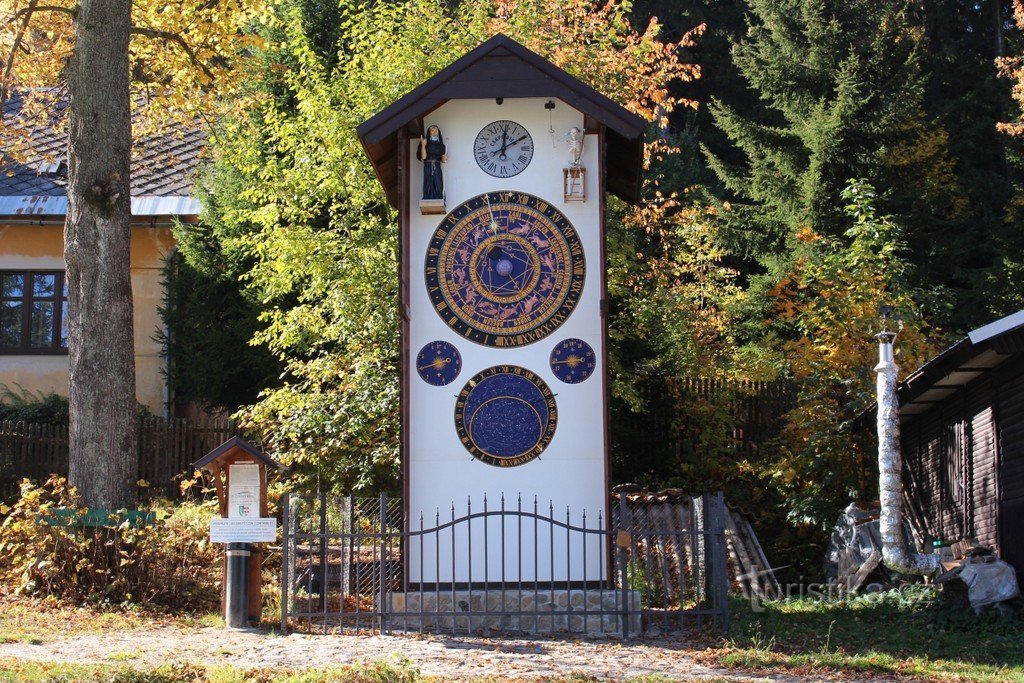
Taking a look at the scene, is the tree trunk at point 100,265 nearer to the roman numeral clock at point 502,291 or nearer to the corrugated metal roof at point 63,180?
the roman numeral clock at point 502,291

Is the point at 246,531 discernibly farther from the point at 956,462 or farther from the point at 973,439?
the point at 956,462

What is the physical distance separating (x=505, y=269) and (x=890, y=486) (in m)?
4.39

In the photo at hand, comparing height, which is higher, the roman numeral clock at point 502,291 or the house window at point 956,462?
the roman numeral clock at point 502,291

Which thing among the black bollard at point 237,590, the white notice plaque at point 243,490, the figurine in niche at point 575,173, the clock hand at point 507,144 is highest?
the clock hand at point 507,144

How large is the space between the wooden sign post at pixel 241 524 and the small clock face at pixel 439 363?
1691 mm

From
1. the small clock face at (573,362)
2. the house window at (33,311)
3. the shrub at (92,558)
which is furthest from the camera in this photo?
the house window at (33,311)

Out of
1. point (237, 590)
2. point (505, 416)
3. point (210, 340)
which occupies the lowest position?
point (237, 590)

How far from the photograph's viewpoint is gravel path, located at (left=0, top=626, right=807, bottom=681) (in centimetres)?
999

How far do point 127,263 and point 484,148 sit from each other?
471cm

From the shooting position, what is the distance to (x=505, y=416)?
12656mm

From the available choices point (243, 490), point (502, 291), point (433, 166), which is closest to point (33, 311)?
Answer: point (243, 490)

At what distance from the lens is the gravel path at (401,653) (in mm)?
9992

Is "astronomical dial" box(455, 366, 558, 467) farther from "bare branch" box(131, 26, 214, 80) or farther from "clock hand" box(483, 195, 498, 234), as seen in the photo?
"bare branch" box(131, 26, 214, 80)

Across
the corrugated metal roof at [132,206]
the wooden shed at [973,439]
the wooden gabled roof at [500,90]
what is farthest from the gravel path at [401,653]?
the corrugated metal roof at [132,206]
